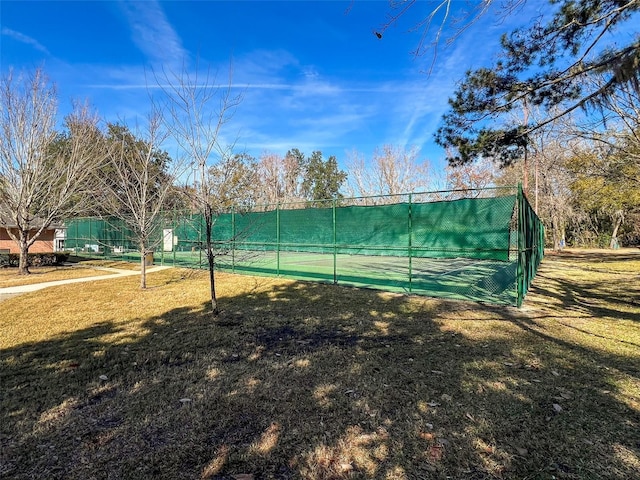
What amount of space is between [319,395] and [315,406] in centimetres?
19

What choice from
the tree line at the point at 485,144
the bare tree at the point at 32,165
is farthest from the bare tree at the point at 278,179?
the bare tree at the point at 32,165

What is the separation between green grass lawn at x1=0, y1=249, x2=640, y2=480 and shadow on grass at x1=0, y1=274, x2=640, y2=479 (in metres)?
0.01

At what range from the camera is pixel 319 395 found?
9.56ft

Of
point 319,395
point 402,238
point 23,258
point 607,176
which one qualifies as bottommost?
point 319,395

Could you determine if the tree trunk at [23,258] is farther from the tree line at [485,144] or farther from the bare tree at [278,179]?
the bare tree at [278,179]

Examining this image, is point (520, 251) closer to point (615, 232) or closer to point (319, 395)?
point (319, 395)

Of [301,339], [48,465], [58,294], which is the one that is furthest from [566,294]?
A: [58,294]

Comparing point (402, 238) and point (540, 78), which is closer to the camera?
point (540, 78)

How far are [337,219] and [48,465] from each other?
806 centimetres

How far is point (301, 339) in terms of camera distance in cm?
447

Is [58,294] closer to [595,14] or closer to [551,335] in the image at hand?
[551,335]

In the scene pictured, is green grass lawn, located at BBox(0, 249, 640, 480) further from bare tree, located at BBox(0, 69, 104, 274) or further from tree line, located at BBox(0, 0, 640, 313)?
bare tree, located at BBox(0, 69, 104, 274)

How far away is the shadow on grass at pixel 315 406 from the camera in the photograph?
6.71ft

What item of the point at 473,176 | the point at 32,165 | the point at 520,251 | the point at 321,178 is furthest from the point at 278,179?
the point at 520,251
